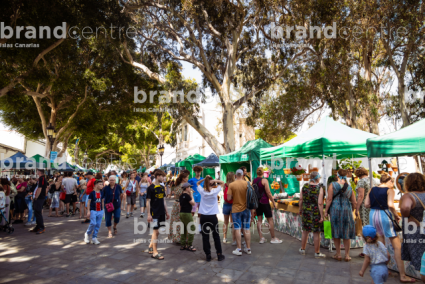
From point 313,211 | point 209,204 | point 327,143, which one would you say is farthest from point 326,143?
point 209,204

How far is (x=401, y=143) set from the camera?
518 cm

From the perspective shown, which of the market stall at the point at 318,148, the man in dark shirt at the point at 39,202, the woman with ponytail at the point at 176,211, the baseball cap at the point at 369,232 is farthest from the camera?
the man in dark shirt at the point at 39,202

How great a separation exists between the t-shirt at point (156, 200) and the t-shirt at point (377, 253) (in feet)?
13.1

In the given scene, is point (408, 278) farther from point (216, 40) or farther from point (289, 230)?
point (216, 40)

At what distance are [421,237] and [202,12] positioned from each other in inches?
547

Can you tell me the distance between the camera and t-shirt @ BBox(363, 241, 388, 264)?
3.37 meters

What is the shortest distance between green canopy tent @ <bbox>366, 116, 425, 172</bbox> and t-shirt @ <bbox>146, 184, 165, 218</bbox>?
15.3 ft

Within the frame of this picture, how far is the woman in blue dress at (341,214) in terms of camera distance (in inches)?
211

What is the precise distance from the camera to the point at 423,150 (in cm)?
482

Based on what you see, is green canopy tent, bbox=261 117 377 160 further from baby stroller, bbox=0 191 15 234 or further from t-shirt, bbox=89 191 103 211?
baby stroller, bbox=0 191 15 234

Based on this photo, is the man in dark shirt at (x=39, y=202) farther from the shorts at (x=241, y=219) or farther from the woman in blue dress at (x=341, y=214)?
the woman in blue dress at (x=341, y=214)

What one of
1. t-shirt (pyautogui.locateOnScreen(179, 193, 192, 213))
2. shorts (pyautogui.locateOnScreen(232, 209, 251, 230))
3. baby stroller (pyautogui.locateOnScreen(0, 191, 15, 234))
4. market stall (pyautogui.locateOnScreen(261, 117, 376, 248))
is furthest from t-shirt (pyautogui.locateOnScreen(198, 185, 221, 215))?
baby stroller (pyautogui.locateOnScreen(0, 191, 15, 234))

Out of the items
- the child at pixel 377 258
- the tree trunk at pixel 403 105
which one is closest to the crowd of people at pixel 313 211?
the child at pixel 377 258

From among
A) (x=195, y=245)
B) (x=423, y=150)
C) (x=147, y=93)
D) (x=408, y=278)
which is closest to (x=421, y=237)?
(x=408, y=278)
